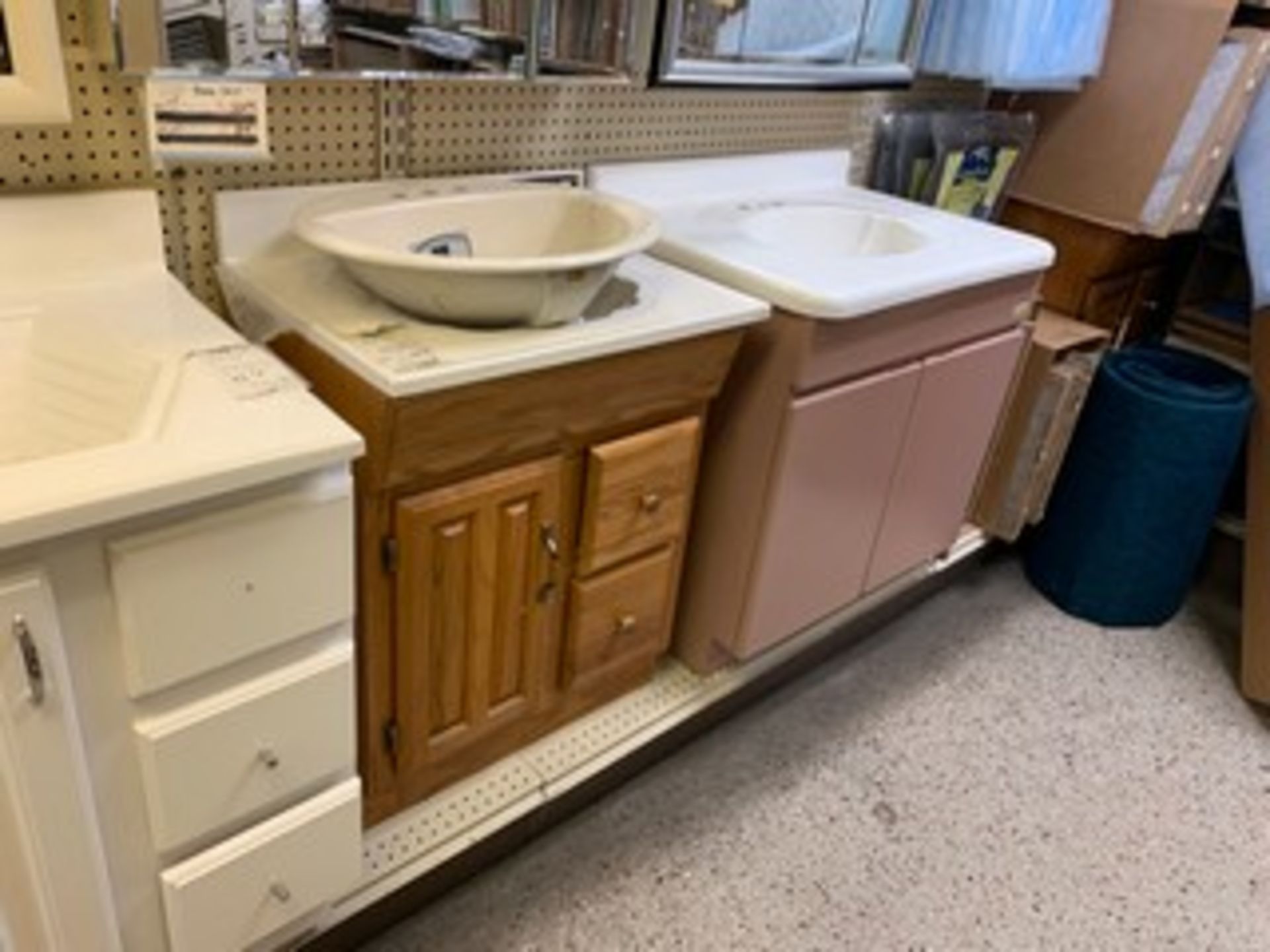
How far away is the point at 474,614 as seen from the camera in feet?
4.48

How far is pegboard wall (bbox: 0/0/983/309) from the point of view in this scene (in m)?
1.17

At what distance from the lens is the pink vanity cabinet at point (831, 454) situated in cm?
154

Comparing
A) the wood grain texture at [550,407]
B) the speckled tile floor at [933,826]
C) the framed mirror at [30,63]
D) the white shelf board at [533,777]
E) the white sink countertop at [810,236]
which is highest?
the framed mirror at [30,63]

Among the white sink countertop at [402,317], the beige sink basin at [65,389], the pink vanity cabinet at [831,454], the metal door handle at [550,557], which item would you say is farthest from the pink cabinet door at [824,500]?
the beige sink basin at [65,389]

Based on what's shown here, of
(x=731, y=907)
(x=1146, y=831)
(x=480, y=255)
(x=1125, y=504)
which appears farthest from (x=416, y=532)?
(x=1125, y=504)

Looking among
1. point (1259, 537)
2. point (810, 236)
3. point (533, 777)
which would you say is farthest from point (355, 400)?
point (1259, 537)

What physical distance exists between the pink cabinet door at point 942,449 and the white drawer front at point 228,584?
43.4 inches

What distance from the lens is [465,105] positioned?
1.51 meters

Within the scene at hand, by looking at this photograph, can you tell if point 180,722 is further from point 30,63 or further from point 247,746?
point 30,63

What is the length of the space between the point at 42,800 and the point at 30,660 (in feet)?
0.50

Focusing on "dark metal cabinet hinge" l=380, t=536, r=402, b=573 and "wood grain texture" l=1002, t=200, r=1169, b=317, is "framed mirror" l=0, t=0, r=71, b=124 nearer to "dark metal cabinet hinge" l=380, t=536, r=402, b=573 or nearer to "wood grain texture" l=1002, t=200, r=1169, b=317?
"dark metal cabinet hinge" l=380, t=536, r=402, b=573

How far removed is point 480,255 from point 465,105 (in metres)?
0.24

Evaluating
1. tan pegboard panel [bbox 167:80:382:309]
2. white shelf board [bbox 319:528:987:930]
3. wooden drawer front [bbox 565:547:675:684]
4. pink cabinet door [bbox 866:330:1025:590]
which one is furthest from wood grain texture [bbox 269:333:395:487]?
pink cabinet door [bbox 866:330:1025:590]

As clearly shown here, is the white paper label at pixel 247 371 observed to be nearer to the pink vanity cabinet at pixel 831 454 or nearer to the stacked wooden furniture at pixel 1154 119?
the pink vanity cabinet at pixel 831 454
